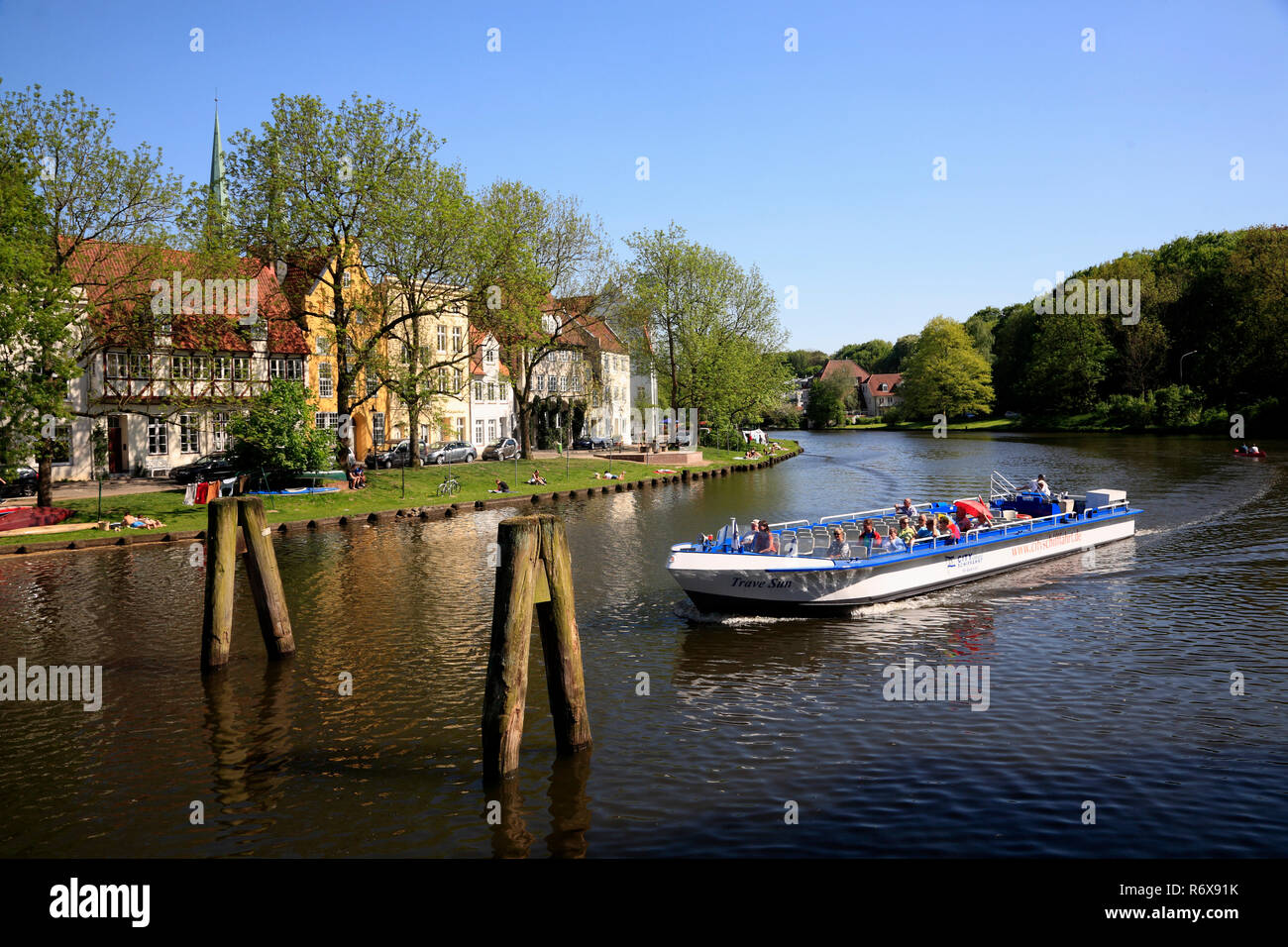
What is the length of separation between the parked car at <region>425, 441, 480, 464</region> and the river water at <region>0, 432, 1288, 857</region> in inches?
1171

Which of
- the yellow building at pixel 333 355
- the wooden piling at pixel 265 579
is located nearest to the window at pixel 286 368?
the yellow building at pixel 333 355

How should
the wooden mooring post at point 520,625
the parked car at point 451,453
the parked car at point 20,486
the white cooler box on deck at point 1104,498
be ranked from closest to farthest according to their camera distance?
the wooden mooring post at point 520,625 → the white cooler box on deck at point 1104,498 → the parked car at point 20,486 → the parked car at point 451,453

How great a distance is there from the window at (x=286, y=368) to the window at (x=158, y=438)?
7.39 m

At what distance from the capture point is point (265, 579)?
19.1 m

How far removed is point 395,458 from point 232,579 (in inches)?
1587

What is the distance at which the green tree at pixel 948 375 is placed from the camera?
14175 centimetres

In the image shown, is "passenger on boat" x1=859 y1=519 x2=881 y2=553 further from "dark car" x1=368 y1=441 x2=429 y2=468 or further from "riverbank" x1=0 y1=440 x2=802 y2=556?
"dark car" x1=368 y1=441 x2=429 y2=468

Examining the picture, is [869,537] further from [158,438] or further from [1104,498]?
[158,438]

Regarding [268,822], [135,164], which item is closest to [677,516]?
[135,164]

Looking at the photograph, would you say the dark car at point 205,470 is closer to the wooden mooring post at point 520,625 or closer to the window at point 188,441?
the window at point 188,441

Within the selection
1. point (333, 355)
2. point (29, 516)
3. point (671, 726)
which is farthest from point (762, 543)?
point (333, 355)
